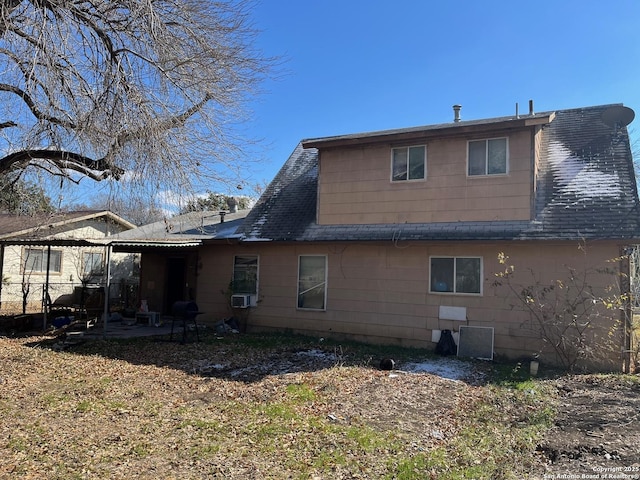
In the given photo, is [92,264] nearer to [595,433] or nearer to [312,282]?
[312,282]

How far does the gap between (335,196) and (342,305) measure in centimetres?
269

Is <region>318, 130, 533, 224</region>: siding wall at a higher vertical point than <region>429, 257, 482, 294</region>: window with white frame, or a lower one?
higher

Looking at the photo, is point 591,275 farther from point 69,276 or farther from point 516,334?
point 69,276

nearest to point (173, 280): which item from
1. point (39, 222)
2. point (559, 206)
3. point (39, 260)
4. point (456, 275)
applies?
point (39, 222)

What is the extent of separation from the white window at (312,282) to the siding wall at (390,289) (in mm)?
149

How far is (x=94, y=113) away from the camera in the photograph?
6926 mm

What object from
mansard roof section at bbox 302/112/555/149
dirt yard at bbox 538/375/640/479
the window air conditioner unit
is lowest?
dirt yard at bbox 538/375/640/479

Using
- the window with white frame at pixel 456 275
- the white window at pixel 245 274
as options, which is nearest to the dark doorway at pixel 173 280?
the white window at pixel 245 274

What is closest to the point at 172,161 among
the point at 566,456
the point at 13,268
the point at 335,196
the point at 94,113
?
the point at 94,113

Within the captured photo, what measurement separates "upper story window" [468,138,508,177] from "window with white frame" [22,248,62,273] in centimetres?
1678

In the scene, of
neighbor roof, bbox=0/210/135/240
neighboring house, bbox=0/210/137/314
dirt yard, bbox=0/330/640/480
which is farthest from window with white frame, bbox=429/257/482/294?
neighboring house, bbox=0/210/137/314

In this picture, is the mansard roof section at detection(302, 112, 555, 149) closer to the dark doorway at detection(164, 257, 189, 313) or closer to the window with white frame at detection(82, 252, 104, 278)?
the dark doorway at detection(164, 257, 189, 313)

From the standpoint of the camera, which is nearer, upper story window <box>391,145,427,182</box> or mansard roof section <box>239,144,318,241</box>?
upper story window <box>391,145,427,182</box>

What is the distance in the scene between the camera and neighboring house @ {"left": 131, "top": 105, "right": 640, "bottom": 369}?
8.89m
